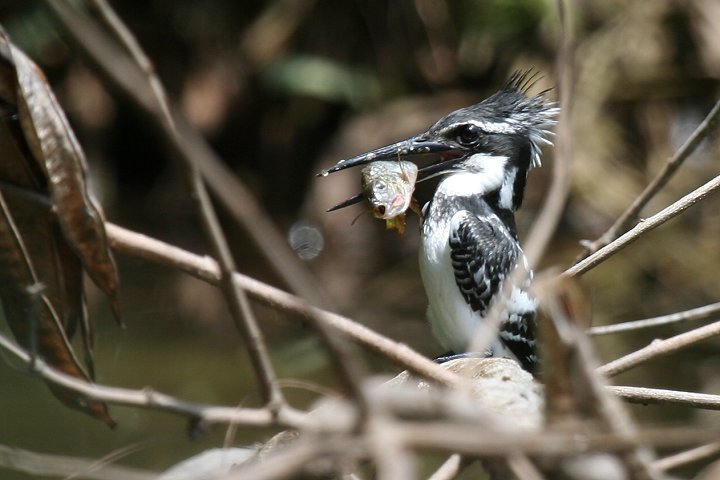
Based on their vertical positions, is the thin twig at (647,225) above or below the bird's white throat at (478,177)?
above

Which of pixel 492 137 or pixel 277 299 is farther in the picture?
pixel 492 137

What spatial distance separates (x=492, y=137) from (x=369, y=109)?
3942 mm

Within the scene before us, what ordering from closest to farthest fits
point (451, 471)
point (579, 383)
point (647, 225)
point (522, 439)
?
1. point (522, 439)
2. point (579, 383)
3. point (451, 471)
4. point (647, 225)

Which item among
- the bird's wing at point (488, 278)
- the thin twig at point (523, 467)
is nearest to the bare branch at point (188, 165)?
the thin twig at point (523, 467)

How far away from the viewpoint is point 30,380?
15.9 feet

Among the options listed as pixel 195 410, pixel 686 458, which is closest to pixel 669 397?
pixel 686 458

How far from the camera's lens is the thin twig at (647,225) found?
2.19 meters

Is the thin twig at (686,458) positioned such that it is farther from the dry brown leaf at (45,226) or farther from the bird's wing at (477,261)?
the bird's wing at (477,261)

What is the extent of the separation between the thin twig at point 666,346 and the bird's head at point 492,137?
133 cm

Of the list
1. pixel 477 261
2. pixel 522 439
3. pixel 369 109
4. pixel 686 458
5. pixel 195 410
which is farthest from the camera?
pixel 369 109

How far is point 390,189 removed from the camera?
292 cm

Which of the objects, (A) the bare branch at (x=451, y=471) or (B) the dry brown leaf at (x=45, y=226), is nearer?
(A) the bare branch at (x=451, y=471)

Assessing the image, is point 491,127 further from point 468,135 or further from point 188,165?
point 188,165

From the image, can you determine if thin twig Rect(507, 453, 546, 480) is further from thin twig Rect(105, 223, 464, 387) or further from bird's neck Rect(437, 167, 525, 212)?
bird's neck Rect(437, 167, 525, 212)
